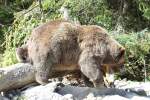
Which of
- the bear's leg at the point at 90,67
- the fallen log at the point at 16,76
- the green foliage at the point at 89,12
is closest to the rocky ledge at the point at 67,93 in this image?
the fallen log at the point at 16,76

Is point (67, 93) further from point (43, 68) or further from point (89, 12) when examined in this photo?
point (89, 12)

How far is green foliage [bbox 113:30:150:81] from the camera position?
27.7ft

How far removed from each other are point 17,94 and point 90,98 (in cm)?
100

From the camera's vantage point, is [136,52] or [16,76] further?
[136,52]

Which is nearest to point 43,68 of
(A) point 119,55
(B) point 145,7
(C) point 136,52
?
(A) point 119,55

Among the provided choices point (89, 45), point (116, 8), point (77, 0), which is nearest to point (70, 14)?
point (77, 0)

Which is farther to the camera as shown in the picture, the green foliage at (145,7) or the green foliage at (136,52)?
the green foliage at (145,7)

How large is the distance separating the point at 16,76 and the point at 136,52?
3101 mm

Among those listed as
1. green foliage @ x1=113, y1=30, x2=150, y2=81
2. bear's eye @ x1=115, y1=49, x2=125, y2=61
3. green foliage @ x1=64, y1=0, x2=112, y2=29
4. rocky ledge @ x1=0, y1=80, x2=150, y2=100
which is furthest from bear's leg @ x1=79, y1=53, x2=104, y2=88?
green foliage @ x1=64, y1=0, x2=112, y2=29

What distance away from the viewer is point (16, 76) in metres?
6.17

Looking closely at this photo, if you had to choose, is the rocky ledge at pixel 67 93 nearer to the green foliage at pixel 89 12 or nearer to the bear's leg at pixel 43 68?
the bear's leg at pixel 43 68

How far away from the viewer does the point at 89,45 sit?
618 centimetres

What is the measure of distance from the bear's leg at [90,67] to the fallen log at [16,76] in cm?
69

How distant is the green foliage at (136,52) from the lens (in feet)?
27.7
